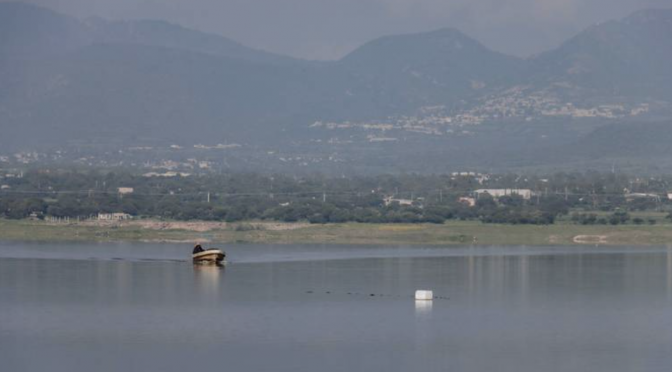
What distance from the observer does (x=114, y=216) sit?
7850 cm

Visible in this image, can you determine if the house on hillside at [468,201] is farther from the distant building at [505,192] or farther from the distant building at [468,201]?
the distant building at [505,192]

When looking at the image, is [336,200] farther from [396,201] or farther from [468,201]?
[468,201]

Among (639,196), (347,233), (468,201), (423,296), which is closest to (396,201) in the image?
(468,201)

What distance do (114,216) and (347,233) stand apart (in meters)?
13.5

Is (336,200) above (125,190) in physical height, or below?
below

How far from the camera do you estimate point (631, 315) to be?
4044 cm

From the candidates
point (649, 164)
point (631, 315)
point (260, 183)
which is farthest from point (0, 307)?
point (649, 164)

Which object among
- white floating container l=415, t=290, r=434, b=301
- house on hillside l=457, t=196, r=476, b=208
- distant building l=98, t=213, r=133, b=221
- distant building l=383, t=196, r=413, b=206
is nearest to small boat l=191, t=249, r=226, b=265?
white floating container l=415, t=290, r=434, b=301

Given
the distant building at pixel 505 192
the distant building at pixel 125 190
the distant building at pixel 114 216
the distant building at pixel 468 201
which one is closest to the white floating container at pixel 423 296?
the distant building at pixel 114 216

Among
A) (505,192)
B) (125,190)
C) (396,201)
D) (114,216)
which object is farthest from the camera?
(505,192)

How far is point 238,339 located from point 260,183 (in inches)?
3079

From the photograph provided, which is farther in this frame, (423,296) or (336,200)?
(336,200)

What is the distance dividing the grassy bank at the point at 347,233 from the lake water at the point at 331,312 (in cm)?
814

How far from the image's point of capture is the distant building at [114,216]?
77.4 meters
